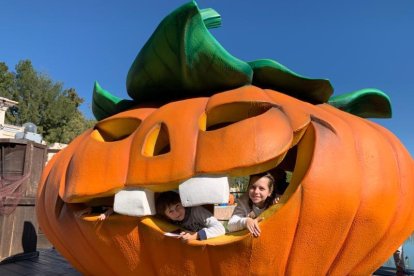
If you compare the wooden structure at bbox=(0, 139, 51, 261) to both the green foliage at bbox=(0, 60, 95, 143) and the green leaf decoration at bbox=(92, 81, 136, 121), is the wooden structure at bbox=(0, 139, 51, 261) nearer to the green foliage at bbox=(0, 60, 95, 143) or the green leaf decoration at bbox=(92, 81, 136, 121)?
the green leaf decoration at bbox=(92, 81, 136, 121)

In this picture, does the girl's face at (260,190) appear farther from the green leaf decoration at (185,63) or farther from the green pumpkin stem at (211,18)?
the green pumpkin stem at (211,18)

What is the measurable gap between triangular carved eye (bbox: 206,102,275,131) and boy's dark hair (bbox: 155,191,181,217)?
57 centimetres

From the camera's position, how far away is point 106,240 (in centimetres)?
246

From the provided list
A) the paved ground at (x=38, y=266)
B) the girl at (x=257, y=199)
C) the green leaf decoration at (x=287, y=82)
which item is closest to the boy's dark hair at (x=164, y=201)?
the girl at (x=257, y=199)

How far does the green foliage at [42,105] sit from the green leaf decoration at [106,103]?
27.0 m

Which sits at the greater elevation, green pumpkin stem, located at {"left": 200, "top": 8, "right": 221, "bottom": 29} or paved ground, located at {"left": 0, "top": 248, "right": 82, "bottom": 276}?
green pumpkin stem, located at {"left": 200, "top": 8, "right": 221, "bottom": 29}

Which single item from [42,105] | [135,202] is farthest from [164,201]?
[42,105]

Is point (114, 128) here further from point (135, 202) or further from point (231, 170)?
point (231, 170)

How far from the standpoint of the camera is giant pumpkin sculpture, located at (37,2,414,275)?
2154 millimetres

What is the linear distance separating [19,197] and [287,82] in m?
4.46

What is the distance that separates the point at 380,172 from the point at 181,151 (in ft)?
4.17

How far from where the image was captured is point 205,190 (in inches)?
84.7

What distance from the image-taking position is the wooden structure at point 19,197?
521cm

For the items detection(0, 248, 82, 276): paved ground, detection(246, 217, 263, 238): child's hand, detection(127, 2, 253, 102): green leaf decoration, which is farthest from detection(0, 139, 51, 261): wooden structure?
detection(246, 217, 263, 238): child's hand
